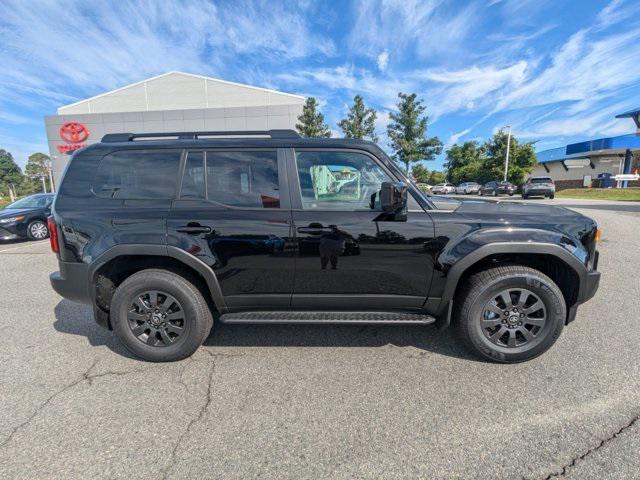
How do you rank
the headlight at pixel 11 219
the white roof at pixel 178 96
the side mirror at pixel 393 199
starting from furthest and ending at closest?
the white roof at pixel 178 96
the headlight at pixel 11 219
the side mirror at pixel 393 199

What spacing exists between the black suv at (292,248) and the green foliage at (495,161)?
39342mm

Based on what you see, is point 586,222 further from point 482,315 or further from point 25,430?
point 25,430

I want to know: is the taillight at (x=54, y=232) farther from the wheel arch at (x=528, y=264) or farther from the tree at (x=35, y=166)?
the tree at (x=35, y=166)

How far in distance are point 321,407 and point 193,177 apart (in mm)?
2125

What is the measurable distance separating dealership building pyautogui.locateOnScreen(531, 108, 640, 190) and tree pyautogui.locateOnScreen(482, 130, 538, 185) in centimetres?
624

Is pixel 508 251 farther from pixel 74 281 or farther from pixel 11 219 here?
pixel 11 219

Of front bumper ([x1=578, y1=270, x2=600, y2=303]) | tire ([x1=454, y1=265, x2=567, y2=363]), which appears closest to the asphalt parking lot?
tire ([x1=454, y1=265, x2=567, y2=363])

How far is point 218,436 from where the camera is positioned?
2053 millimetres

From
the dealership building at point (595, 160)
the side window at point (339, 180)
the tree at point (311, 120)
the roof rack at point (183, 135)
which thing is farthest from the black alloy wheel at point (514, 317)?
the dealership building at point (595, 160)

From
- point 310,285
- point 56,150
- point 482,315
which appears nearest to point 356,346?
point 310,285

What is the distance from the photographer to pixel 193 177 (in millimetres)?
2818

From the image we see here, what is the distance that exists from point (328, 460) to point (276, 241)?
61.9 inches

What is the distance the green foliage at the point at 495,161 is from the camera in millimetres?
37125

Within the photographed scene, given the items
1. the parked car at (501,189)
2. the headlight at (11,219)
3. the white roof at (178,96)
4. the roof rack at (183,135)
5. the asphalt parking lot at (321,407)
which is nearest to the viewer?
the asphalt parking lot at (321,407)
